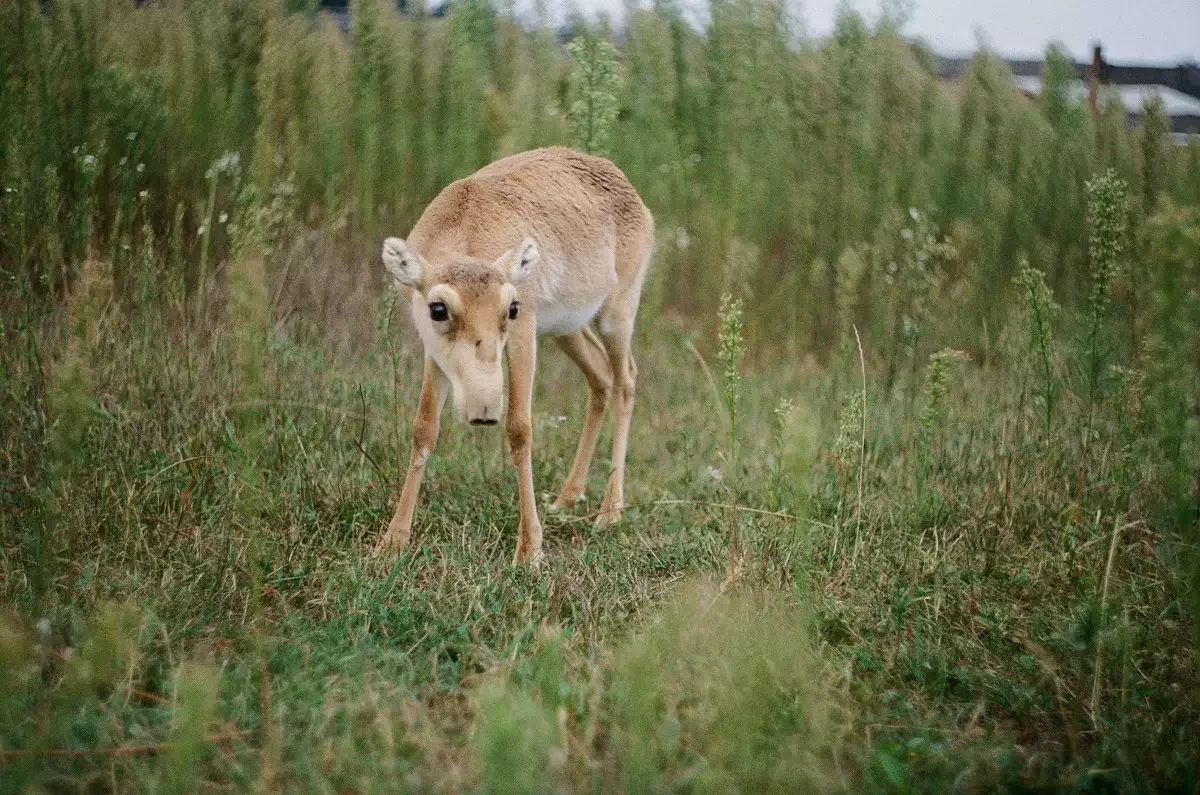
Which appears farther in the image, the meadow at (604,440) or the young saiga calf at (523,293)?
the young saiga calf at (523,293)

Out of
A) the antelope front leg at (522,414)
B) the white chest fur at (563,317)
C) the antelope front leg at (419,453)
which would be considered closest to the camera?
the antelope front leg at (419,453)

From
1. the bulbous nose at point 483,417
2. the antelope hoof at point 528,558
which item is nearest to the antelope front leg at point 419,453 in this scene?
the antelope hoof at point 528,558

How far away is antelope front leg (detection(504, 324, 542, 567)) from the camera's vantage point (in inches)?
166

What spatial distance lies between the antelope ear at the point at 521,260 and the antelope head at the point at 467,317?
0.05 metres

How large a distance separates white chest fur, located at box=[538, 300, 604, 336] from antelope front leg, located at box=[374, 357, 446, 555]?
0.66m

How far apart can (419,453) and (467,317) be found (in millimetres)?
762

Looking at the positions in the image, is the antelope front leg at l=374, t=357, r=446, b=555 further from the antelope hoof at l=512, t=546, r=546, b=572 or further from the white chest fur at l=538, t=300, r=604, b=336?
the white chest fur at l=538, t=300, r=604, b=336

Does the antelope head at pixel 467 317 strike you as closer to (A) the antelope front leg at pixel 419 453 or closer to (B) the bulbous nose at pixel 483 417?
(B) the bulbous nose at pixel 483 417

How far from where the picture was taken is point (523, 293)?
4.44m

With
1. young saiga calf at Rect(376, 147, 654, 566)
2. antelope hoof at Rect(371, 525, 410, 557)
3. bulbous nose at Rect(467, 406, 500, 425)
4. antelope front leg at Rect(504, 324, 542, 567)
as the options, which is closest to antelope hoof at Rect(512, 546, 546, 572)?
young saiga calf at Rect(376, 147, 654, 566)

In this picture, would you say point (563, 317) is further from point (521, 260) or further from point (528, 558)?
point (528, 558)

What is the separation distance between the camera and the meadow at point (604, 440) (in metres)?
2.47

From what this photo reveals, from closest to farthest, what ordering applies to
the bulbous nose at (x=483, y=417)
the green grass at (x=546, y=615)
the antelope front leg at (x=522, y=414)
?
the green grass at (x=546, y=615) < the bulbous nose at (x=483, y=417) < the antelope front leg at (x=522, y=414)

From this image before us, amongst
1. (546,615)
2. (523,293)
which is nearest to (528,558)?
(546,615)
